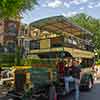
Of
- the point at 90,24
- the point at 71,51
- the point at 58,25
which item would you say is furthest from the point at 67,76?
the point at 90,24

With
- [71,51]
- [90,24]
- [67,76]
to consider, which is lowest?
[67,76]

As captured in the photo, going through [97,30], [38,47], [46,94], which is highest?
[97,30]

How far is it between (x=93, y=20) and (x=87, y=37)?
51.6 m

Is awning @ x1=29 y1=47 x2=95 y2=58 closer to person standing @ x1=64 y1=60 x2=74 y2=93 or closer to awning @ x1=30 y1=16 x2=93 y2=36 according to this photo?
person standing @ x1=64 y1=60 x2=74 y2=93

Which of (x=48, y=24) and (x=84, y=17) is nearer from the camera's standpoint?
(x=48, y=24)

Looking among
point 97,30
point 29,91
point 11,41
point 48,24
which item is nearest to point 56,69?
point 29,91

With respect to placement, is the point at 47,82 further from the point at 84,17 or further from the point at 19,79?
the point at 84,17

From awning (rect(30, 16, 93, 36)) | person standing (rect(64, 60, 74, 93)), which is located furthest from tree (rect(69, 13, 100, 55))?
person standing (rect(64, 60, 74, 93))

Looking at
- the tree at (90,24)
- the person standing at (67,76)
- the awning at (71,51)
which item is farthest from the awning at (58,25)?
the tree at (90,24)

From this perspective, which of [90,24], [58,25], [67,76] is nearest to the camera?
[67,76]

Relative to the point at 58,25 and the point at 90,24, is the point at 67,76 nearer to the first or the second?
the point at 58,25

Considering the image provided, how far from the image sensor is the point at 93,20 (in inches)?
2586

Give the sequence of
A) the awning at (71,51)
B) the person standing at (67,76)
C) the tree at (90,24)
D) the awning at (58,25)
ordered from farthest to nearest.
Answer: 1. the tree at (90,24)
2. the awning at (58,25)
3. the awning at (71,51)
4. the person standing at (67,76)

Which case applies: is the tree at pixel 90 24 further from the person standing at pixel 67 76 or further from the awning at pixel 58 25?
the person standing at pixel 67 76
